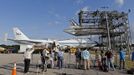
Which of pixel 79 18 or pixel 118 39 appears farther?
pixel 118 39

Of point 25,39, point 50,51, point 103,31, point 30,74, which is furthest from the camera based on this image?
point 25,39

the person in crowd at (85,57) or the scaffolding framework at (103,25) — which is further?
the scaffolding framework at (103,25)

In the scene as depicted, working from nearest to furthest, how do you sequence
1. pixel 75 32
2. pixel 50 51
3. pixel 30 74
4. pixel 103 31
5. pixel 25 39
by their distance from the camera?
1. pixel 30 74
2. pixel 50 51
3. pixel 75 32
4. pixel 103 31
5. pixel 25 39

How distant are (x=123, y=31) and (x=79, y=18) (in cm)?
907

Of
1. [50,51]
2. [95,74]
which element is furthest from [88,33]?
[95,74]

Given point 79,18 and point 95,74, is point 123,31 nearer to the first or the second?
point 79,18

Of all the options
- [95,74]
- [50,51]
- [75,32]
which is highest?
[75,32]

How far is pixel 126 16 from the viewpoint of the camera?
58250mm

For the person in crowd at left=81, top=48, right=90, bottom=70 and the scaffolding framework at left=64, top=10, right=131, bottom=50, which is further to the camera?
the scaffolding framework at left=64, top=10, right=131, bottom=50

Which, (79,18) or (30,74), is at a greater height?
(79,18)

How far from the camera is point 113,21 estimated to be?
60344 millimetres

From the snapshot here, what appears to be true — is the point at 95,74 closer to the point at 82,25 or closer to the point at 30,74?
the point at 30,74

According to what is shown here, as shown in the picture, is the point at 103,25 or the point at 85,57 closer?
the point at 85,57

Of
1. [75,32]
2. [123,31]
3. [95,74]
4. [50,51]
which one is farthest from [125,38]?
[95,74]
